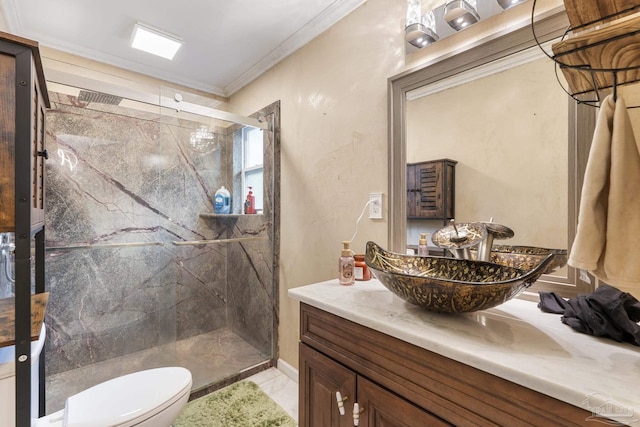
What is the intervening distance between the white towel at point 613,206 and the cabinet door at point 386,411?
498mm

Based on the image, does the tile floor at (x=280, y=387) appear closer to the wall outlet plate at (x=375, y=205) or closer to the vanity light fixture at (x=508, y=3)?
the wall outlet plate at (x=375, y=205)

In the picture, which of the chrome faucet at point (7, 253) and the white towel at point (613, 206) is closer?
the white towel at point (613, 206)

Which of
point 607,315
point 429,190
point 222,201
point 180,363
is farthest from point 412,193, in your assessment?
point 180,363

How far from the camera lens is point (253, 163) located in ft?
7.75

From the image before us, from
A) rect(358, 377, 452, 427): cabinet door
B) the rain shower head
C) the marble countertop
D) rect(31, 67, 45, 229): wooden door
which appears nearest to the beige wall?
the marble countertop

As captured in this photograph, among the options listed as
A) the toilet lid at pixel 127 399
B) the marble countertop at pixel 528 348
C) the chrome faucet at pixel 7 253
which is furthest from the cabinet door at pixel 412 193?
A: the chrome faucet at pixel 7 253

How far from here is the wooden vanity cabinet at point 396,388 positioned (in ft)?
1.91

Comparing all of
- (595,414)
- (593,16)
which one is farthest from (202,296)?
(593,16)

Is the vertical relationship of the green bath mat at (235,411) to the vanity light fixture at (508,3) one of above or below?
below

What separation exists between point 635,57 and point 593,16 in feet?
0.52

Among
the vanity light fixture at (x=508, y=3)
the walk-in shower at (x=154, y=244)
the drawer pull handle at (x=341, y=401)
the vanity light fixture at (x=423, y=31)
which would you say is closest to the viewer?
the drawer pull handle at (x=341, y=401)

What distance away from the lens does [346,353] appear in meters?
0.95

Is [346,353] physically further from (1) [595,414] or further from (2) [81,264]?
(2) [81,264]

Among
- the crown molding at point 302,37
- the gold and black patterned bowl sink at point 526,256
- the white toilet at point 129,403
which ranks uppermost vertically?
the crown molding at point 302,37
